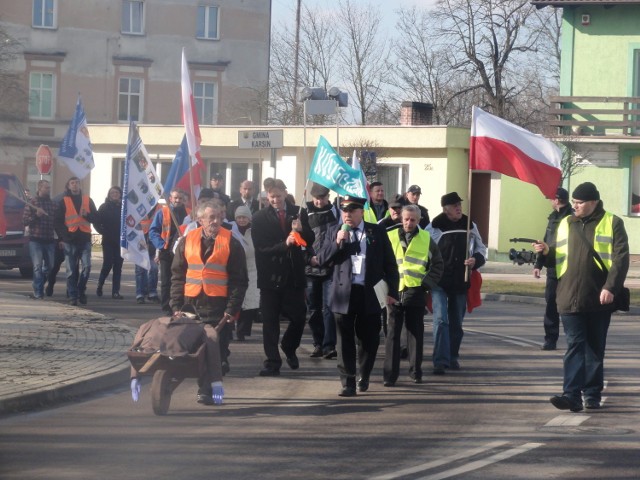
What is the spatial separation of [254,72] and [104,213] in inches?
1499

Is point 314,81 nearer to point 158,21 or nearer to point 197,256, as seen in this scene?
point 158,21

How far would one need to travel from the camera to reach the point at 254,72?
57.5m

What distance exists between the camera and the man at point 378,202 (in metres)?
15.5

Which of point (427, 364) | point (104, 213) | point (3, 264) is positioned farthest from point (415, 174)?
point (427, 364)

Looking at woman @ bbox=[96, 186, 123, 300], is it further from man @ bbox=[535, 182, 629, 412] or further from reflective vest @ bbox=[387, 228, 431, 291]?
man @ bbox=[535, 182, 629, 412]

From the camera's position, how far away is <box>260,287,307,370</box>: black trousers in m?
12.1

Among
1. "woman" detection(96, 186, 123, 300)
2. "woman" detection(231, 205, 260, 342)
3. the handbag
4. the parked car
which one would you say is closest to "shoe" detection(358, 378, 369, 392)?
the handbag

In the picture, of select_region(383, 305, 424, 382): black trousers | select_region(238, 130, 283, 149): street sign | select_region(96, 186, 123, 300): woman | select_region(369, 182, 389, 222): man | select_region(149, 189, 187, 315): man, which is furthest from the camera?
select_region(96, 186, 123, 300): woman

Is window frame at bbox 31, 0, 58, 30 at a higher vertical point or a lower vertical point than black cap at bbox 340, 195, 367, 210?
higher

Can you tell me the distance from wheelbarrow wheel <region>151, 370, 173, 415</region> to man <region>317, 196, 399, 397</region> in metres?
1.80

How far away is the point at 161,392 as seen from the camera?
9844mm

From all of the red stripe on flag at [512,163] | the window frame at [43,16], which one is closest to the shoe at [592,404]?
the red stripe on flag at [512,163]

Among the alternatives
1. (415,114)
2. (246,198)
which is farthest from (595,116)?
(246,198)

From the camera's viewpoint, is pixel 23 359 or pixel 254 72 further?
pixel 254 72
